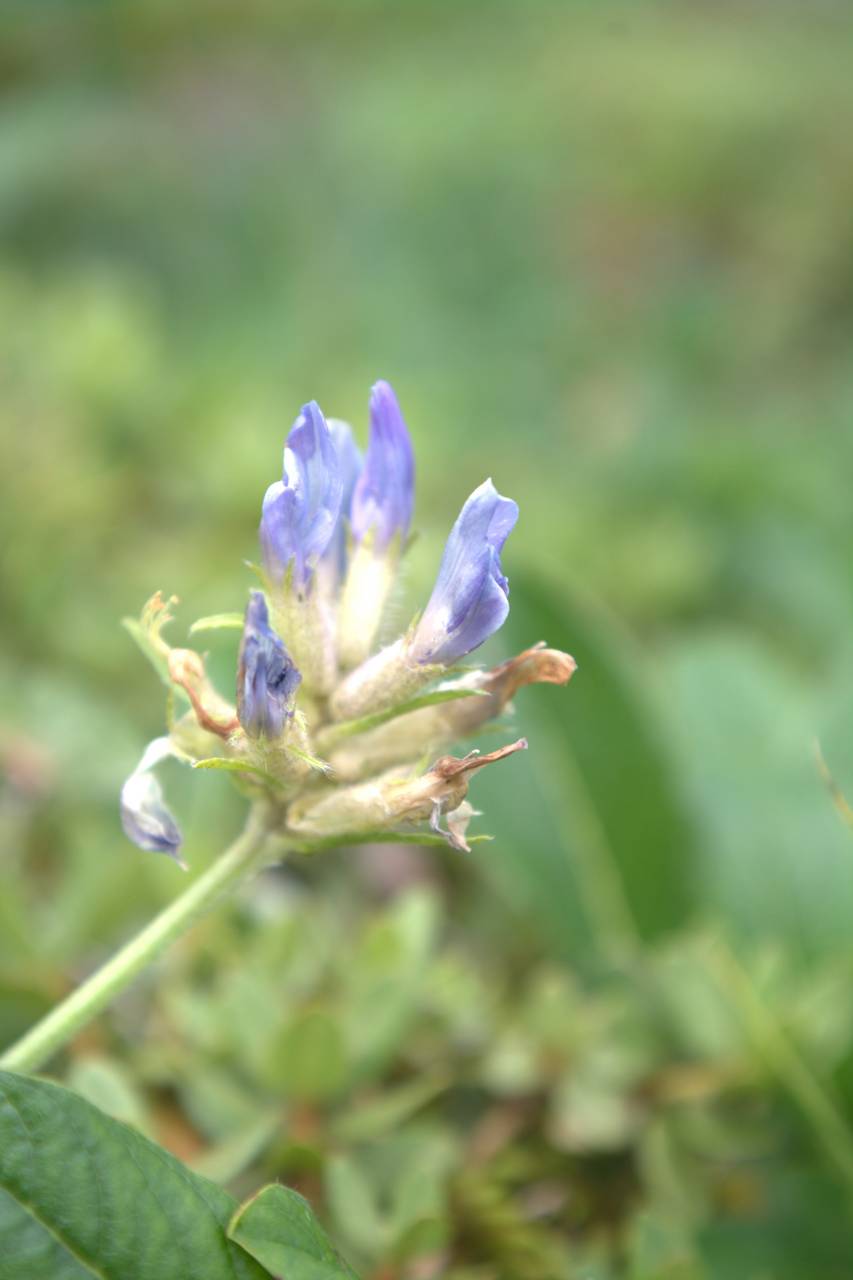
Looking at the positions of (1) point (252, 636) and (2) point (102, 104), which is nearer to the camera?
(1) point (252, 636)

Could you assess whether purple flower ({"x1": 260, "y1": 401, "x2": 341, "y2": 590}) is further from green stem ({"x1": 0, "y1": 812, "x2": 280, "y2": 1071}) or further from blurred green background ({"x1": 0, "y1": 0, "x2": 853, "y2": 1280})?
blurred green background ({"x1": 0, "y1": 0, "x2": 853, "y2": 1280})

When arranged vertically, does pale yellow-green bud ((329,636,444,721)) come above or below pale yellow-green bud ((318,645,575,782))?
above

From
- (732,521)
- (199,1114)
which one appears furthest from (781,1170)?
(732,521)

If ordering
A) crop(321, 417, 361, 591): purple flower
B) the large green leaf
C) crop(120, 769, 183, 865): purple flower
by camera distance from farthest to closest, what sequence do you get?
the large green leaf
crop(321, 417, 361, 591): purple flower
crop(120, 769, 183, 865): purple flower

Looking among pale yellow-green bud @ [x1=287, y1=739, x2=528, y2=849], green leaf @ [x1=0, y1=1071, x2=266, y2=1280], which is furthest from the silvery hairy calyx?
green leaf @ [x1=0, y1=1071, x2=266, y2=1280]

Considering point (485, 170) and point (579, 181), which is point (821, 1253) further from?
point (579, 181)

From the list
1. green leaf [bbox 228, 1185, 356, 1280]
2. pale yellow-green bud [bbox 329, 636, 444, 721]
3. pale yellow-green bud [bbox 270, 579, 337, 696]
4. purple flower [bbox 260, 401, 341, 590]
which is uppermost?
purple flower [bbox 260, 401, 341, 590]

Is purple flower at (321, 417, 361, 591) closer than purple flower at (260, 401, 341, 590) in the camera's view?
No
